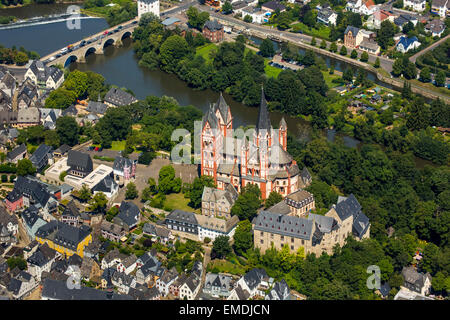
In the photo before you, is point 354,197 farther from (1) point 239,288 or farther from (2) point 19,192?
(2) point 19,192

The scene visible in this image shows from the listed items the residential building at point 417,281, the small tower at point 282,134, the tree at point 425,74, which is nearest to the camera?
the residential building at point 417,281

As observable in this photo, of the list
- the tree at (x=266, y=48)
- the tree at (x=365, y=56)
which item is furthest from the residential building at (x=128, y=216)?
the tree at (x=365, y=56)

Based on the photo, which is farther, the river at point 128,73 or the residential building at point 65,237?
the river at point 128,73

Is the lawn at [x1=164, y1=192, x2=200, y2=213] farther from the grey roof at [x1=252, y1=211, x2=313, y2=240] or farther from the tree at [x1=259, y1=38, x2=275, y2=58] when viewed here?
the tree at [x1=259, y1=38, x2=275, y2=58]

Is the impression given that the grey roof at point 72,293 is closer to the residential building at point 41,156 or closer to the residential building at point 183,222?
the residential building at point 183,222

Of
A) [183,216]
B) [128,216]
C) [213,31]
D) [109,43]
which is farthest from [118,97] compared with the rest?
[183,216]

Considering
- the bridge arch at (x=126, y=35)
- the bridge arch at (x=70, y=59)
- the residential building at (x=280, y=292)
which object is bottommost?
the bridge arch at (x=70, y=59)

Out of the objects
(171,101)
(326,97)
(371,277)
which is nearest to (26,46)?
(171,101)

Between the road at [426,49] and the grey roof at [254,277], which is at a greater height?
the road at [426,49]
